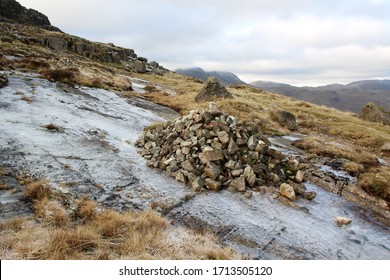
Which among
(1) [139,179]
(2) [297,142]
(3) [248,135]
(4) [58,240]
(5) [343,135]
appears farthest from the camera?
(5) [343,135]

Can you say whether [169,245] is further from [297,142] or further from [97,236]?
[297,142]

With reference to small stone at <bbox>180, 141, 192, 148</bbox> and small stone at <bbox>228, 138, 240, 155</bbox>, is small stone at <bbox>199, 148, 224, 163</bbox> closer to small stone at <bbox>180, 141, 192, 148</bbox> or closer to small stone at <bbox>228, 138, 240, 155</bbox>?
small stone at <bbox>228, 138, 240, 155</bbox>

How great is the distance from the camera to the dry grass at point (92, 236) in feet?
18.3

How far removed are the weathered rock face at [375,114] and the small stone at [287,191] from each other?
28982 millimetres

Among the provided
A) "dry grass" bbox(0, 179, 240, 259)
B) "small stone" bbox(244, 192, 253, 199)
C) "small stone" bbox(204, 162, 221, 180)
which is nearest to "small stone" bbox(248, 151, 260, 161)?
"small stone" bbox(204, 162, 221, 180)

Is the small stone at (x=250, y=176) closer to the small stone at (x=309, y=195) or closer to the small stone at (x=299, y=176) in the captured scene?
the small stone at (x=309, y=195)

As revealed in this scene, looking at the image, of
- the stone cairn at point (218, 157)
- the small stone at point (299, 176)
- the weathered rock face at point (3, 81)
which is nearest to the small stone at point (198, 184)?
the stone cairn at point (218, 157)

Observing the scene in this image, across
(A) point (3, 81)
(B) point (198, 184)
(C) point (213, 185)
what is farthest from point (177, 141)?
(A) point (3, 81)

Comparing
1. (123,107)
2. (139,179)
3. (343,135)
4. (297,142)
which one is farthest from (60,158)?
(343,135)

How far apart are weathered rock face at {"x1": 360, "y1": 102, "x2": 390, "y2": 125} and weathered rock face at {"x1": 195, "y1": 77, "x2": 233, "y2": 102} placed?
689 inches

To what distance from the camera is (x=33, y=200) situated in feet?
24.6

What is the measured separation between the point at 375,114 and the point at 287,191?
3011 cm
